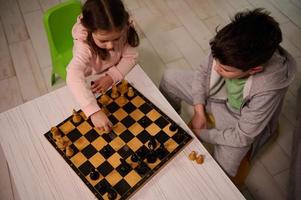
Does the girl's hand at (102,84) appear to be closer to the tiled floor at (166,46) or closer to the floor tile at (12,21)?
the tiled floor at (166,46)

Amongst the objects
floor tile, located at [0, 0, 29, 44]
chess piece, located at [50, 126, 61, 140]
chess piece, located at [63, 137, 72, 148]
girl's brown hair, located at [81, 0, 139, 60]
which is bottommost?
chess piece, located at [63, 137, 72, 148]

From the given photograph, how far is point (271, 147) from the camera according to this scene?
1.82m

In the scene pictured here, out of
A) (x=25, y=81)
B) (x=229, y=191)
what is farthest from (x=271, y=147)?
(x=25, y=81)

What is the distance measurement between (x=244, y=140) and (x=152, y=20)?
1.53m

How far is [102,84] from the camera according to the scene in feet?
4.26

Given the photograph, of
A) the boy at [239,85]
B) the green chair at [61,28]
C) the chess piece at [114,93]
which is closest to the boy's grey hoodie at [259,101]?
the boy at [239,85]

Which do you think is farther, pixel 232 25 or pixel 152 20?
pixel 152 20

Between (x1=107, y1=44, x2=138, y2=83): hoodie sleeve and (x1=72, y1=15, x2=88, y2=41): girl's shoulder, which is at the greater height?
(x1=72, y1=15, x2=88, y2=41): girl's shoulder

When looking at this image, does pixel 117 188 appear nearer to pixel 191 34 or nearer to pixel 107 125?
pixel 107 125

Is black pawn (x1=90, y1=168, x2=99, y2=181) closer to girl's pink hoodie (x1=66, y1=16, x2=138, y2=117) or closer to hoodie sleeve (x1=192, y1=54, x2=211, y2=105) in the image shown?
girl's pink hoodie (x1=66, y1=16, x2=138, y2=117)

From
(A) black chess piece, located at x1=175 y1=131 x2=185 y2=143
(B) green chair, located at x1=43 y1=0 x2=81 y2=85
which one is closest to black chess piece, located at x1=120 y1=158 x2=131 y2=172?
(A) black chess piece, located at x1=175 y1=131 x2=185 y2=143

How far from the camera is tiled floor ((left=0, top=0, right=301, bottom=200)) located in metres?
1.74

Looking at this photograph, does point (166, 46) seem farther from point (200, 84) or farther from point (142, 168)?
point (142, 168)

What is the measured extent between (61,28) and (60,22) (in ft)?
0.14
